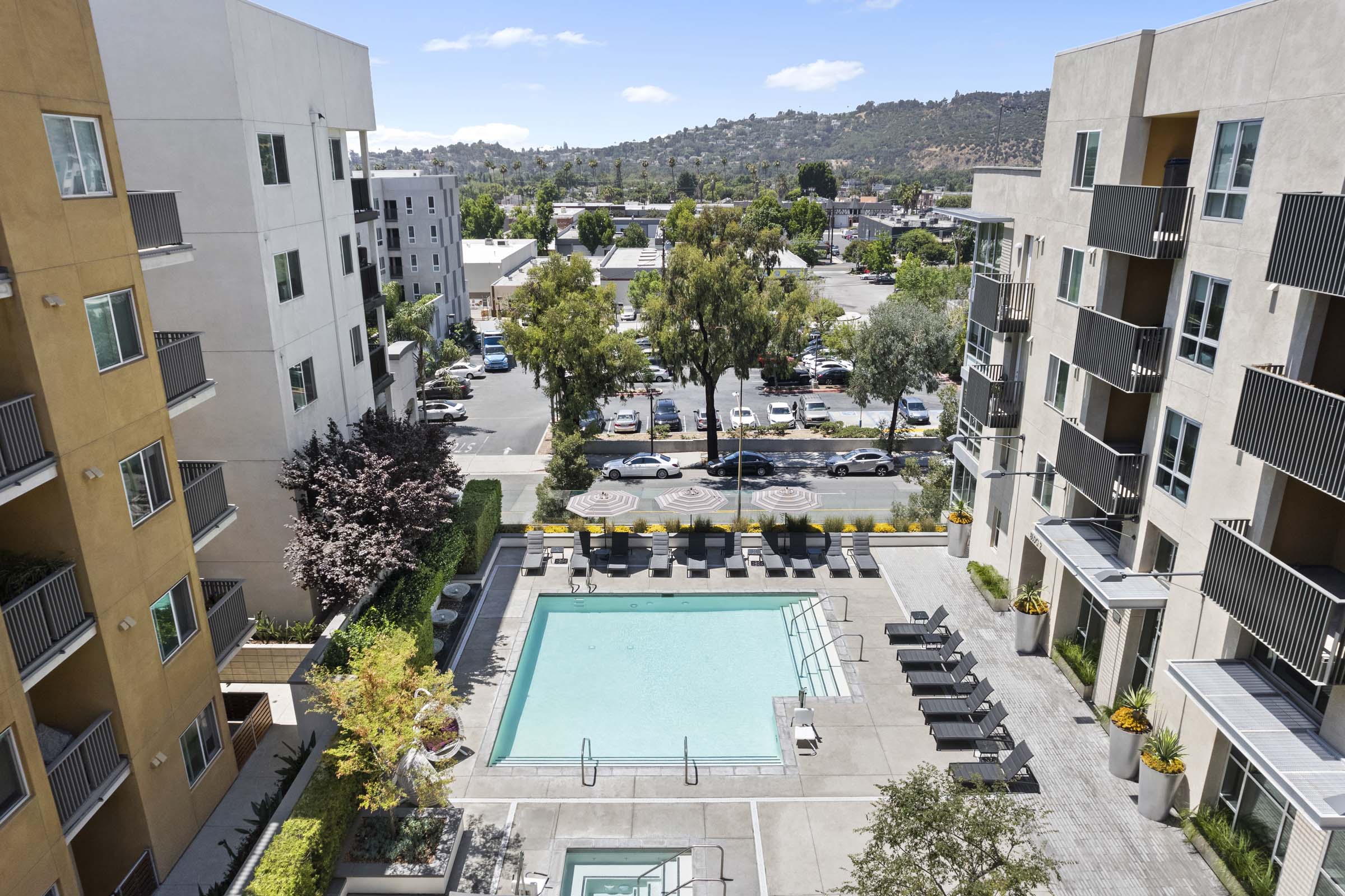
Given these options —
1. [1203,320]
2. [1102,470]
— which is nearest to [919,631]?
[1102,470]

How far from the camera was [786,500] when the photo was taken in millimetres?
26312

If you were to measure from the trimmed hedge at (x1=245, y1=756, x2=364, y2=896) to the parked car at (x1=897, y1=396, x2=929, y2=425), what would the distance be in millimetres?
36555

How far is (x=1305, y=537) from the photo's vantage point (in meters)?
13.0

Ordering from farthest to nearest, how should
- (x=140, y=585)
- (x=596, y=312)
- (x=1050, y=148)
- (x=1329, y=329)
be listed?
(x=596, y=312)
(x=1050, y=148)
(x=140, y=585)
(x=1329, y=329)

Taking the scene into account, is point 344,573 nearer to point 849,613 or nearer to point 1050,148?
point 849,613

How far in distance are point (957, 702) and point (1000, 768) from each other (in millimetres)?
2336

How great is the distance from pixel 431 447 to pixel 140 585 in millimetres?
9449

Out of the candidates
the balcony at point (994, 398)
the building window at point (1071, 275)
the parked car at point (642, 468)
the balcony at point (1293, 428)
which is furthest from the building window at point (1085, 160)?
the parked car at point (642, 468)

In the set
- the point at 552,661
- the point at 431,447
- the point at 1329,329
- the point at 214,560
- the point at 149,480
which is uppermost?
the point at 1329,329

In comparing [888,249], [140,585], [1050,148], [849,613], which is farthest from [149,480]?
[888,249]

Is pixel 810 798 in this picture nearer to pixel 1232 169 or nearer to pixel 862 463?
pixel 1232 169

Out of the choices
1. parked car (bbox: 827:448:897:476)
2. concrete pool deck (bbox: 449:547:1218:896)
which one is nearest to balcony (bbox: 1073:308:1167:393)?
concrete pool deck (bbox: 449:547:1218:896)

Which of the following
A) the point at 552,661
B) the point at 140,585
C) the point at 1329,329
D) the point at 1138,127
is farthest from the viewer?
the point at 552,661

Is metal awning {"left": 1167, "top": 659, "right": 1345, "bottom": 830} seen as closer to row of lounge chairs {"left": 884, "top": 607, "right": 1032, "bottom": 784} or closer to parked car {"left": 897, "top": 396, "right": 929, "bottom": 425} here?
row of lounge chairs {"left": 884, "top": 607, "right": 1032, "bottom": 784}
